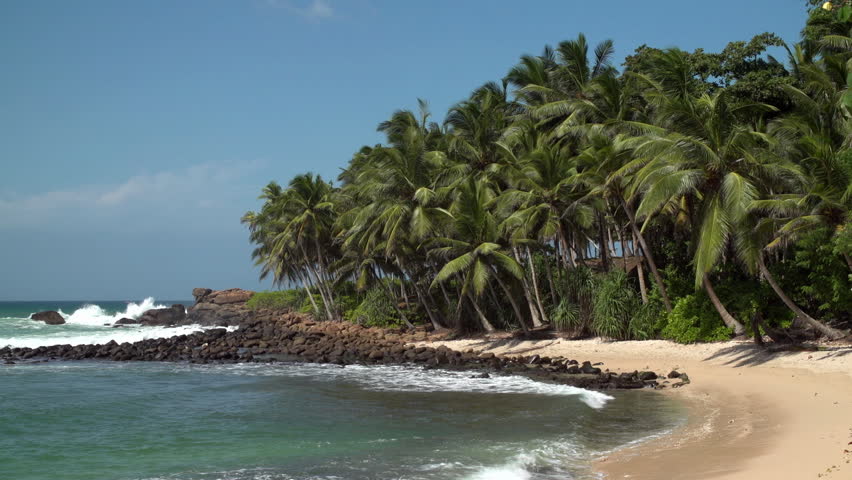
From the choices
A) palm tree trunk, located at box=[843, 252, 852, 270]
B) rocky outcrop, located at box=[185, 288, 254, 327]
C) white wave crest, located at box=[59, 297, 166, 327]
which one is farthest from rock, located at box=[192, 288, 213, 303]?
palm tree trunk, located at box=[843, 252, 852, 270]

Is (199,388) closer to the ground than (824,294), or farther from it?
closer to the ground

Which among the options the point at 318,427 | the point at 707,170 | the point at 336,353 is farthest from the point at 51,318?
the point at 707,170

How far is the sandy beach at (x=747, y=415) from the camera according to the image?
9.35 meters

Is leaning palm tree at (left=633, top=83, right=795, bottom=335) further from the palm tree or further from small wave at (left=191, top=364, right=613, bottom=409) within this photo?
the palm tree

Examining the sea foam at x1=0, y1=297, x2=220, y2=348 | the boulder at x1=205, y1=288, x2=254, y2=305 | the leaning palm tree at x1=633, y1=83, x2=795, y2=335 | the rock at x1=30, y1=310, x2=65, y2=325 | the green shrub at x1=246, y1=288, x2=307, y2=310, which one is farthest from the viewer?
the rock at x1=30, y1=310, x2=65, y2=325

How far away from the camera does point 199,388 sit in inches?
851

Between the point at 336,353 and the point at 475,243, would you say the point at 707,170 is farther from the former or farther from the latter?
the point at 336,353

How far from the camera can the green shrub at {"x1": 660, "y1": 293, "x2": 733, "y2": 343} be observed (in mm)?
21406

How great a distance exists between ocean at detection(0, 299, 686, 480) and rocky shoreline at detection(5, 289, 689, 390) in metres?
Answer: 1.48

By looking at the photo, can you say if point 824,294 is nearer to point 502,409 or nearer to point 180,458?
point 502,409

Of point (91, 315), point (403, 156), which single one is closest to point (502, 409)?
point (403, 156)

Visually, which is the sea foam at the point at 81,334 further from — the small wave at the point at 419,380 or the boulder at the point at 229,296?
the small wave at the point at 419,380

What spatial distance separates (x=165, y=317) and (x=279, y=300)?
1114cm

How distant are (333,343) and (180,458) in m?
20.7
